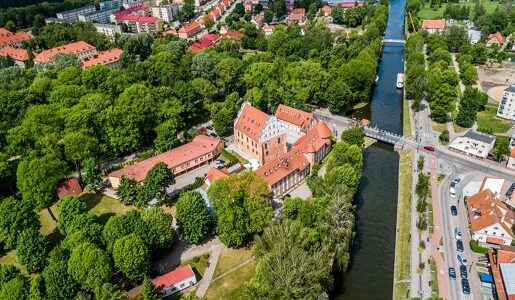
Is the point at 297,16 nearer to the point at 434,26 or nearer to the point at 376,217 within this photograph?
the point at 434,26

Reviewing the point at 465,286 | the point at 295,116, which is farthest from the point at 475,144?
the point at 465,286

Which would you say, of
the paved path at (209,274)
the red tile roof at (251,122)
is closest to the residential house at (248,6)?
the red tile roof at (251,122)

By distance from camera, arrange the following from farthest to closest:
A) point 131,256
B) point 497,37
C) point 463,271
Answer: point 497,37 → point 463,271 → point 131,256

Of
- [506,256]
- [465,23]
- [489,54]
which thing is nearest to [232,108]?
[506,256]

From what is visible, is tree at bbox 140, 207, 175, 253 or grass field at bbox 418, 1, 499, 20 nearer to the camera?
tree at bbox 140, 207, 175, 253

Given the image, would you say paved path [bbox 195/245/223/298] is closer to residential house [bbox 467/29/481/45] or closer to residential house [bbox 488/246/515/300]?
residential house [bbox 488/246/515/300]

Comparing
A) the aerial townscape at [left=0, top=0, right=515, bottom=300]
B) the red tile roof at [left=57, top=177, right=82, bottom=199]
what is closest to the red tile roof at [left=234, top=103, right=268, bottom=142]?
the aerial townscape at [left=0, top=0, right=515, bottom=300]

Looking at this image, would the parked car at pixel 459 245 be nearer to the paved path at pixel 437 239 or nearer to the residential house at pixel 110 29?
the paved path at pixel 437 239
